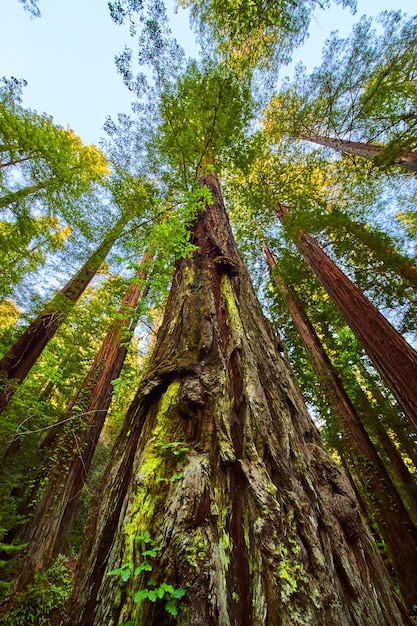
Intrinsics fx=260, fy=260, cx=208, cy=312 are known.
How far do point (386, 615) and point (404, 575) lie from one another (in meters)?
6.65

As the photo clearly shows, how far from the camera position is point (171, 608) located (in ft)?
3.30

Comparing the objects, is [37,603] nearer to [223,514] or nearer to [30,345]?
[30,345]

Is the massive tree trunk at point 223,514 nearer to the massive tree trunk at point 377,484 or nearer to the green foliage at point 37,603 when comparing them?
the green foliage at point 37,603

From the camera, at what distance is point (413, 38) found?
6352 mm

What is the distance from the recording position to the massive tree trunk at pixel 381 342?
151 inches

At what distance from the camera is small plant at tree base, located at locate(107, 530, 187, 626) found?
100 centimetres

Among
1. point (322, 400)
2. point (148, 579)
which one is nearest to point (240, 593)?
point (148, 579)

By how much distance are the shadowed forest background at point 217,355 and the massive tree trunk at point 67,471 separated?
4 centimetres

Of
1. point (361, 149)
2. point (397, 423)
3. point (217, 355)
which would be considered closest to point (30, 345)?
point (217, 355)

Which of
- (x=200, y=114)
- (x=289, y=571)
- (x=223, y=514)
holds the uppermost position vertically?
(x=200, y=114)

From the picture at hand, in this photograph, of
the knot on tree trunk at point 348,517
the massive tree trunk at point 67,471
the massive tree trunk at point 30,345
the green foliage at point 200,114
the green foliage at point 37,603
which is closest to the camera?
the knot on tree trunk at point 348,517

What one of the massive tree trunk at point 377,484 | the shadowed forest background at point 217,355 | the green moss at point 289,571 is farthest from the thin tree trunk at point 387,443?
the green moss at point 289,571

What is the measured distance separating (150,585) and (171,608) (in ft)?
0.41

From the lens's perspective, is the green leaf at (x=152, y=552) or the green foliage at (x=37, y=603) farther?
the green foliage at (x=37, y=603)
